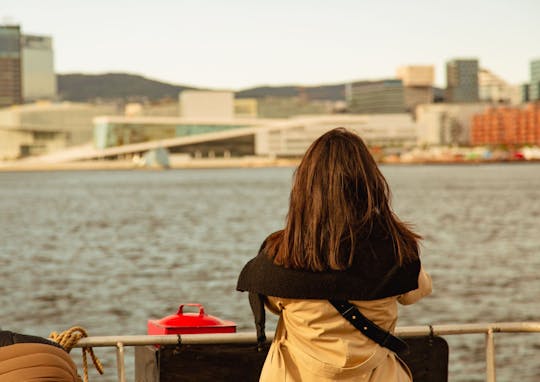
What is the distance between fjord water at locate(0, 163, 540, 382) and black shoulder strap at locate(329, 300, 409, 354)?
→ 12.8 ft

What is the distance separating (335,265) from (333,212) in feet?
0.42

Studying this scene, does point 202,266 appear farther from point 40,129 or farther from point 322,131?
point 40,129

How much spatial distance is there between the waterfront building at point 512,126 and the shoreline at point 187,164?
1543cm

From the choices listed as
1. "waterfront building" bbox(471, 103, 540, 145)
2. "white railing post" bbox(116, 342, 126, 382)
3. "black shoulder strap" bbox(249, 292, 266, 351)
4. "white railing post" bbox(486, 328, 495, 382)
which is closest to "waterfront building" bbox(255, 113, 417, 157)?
"waterfront building" bbox(471, 103, 540, 145)

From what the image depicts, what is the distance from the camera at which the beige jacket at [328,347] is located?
104 inches

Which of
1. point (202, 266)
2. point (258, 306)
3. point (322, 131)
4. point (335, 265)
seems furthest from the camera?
point (322, 131)

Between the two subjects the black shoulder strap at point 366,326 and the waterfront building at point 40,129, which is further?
the waterfront building at point 40,129

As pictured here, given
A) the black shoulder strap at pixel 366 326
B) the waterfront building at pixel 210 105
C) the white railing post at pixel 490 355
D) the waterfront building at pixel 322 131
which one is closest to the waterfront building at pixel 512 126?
the waterfront building at pixel 322 131

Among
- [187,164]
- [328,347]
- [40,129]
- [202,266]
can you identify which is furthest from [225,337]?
[40,129]

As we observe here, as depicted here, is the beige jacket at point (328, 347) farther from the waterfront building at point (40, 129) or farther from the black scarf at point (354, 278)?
the waterfront building at point (40, 129)

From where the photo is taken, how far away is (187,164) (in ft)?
536

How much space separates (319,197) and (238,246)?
105 feet

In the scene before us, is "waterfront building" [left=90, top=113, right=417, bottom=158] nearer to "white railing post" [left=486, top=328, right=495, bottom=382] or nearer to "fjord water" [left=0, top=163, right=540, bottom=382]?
"fjord water" [left=0, top=163, right=540, bottom=382]

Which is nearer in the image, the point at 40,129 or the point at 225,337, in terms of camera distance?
the point at 225,337
